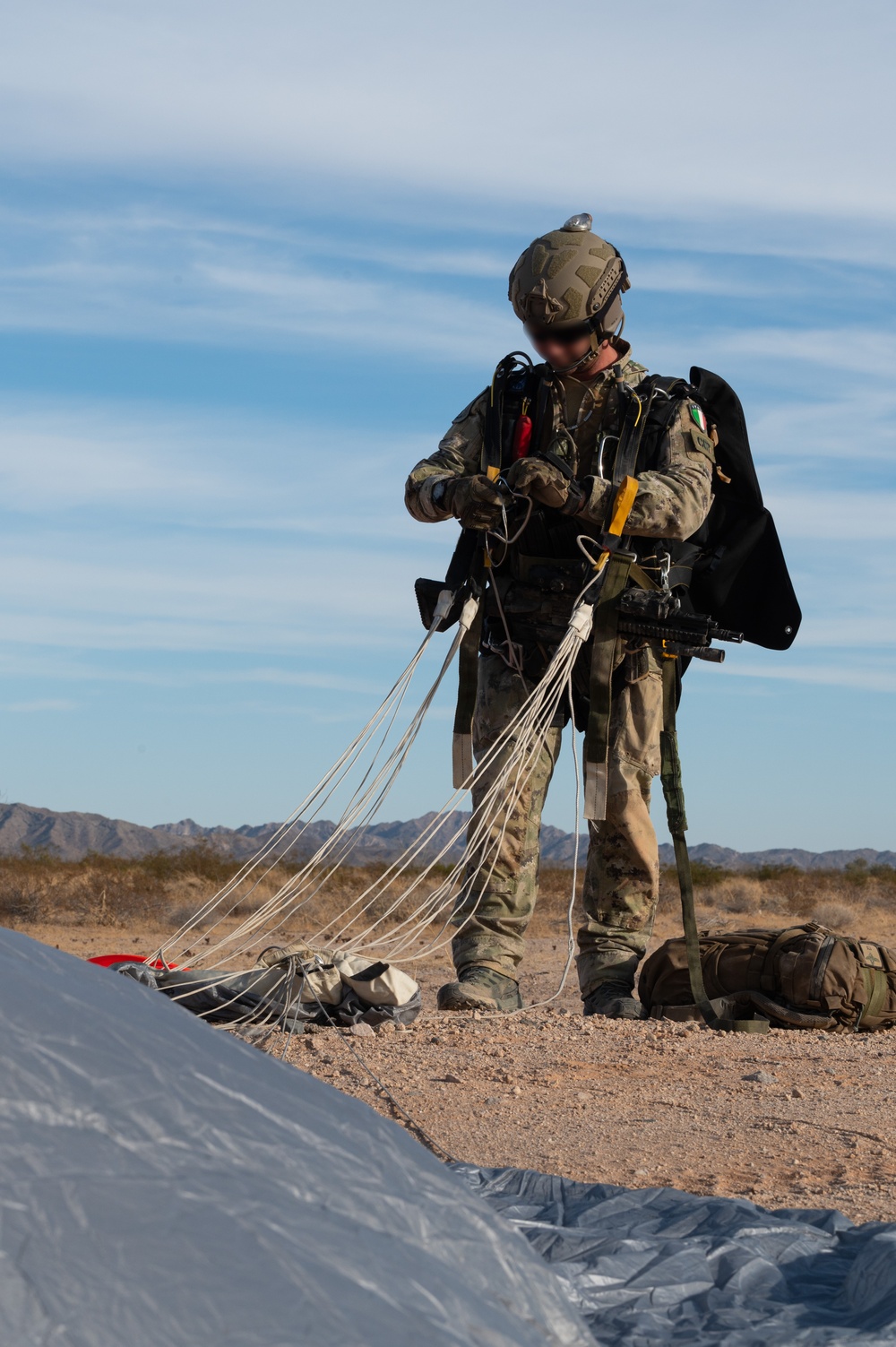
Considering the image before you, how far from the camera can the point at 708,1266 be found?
205cm

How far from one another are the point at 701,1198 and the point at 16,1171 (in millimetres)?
1445

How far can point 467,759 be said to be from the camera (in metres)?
4.75

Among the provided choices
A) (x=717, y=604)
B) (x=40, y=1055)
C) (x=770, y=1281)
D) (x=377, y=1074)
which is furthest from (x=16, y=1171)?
(x=717, y=604)

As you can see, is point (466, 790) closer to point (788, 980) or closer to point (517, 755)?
point (517, 755)

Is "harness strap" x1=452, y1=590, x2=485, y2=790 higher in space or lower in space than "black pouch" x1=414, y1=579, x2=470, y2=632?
lower

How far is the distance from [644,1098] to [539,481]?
186cm

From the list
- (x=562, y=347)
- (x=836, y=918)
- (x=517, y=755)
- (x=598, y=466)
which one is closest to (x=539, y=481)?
(x=598, y=466)

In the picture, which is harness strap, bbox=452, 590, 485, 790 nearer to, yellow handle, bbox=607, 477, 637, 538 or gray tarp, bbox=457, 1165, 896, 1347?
yellow handle, bbox=607, 477, 637, 538

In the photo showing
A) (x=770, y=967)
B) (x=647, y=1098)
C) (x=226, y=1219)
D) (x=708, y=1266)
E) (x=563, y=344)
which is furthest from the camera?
(x=770, y=967)

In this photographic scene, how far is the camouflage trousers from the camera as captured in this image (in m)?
4.59

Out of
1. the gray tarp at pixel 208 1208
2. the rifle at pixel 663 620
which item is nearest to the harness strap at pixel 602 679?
the rifle at pixel 663 620

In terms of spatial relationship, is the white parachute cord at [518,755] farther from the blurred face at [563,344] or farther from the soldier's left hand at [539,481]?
the blurred face at [563,344]

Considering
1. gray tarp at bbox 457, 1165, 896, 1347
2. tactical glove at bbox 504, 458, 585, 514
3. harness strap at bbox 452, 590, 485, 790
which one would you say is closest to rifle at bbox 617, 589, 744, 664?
tactical glove at bbox 504, 458, 585, 514

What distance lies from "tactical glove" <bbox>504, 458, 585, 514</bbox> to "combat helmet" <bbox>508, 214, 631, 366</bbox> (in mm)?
563
